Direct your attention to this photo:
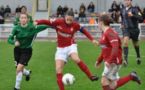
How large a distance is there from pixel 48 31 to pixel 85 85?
62.9 feet

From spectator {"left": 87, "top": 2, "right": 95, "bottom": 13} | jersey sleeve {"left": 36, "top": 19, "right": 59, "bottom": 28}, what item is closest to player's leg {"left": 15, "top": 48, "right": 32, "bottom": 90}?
jersey sleeve {"left": 36, "top": 19, "right": 59, "bottom": 28}

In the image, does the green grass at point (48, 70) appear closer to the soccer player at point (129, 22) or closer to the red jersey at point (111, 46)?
the soccer player at point (129, 22)

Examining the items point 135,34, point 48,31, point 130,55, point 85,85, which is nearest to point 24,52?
point 85,85

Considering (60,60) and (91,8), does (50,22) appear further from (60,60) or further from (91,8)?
(91,8)

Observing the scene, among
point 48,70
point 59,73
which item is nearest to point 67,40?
point 59,73

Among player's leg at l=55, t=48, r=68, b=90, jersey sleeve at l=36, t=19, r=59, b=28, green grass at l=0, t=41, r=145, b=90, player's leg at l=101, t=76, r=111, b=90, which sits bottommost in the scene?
green grass at l=0, t=41, r=145, b=90

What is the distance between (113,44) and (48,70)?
6.78m

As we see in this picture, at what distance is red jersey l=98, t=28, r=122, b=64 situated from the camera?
10.1 metres

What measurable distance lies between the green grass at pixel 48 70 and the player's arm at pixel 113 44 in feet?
10.1

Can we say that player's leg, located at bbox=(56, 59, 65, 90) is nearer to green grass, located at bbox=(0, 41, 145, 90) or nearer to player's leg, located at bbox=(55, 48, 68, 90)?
player's leg, located at bbox=(55, 48, 68, 90)

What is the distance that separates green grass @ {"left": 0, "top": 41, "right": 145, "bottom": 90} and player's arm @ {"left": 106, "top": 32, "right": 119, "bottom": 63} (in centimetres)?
307

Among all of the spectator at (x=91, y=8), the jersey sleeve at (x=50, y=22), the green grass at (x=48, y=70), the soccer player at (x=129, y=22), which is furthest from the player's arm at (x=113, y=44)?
the spectator at (x=91, y=8)

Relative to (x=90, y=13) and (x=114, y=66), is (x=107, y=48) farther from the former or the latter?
(x=90, y=13)

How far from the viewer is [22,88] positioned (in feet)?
43.3
